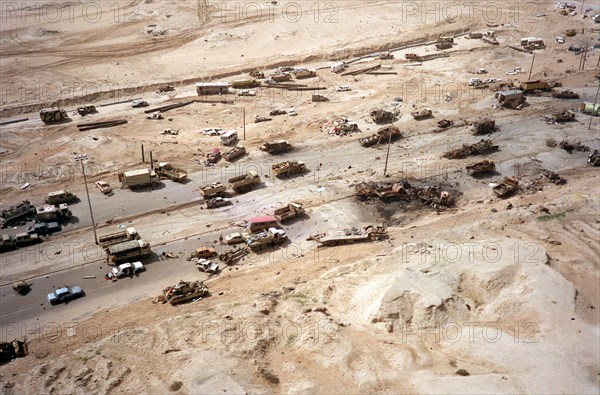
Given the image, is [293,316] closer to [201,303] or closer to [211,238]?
[201,303]

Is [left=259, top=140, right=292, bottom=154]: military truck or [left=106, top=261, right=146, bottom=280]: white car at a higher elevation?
[left=259, top=140, right=292, bottom=154]: military truck

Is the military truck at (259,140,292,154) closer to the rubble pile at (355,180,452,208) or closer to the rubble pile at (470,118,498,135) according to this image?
the rubble pile at (355,180,452,208)

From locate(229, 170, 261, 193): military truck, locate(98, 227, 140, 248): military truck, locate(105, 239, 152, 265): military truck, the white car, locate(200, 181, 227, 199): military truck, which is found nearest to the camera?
the white car

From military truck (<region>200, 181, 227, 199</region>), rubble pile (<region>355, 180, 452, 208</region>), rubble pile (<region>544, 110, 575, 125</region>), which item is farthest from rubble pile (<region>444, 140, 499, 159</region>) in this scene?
military truck (<region>200, 181, 227, 199</region>)


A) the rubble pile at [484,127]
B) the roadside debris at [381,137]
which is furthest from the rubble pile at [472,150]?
the roadside debris at [381,137]

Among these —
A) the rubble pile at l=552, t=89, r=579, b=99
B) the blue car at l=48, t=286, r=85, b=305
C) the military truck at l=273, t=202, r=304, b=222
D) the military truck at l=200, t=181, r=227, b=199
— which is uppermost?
the rubble pile at l=552, t=89, r=579, b=99

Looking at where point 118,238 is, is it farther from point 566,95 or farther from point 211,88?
point 566,95

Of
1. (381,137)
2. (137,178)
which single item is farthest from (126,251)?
(381,137)

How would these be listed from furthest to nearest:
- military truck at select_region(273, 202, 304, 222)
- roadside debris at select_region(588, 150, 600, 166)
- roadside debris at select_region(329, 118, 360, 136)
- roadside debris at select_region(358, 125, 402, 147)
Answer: roadside debris at select_region(329, 118, 360, 136), roadside debris at select_region(358, 125, 402, 147), roadside debris at select_region(588, 150, 600, 166), military truck at select_region(273, 202, 304, 222)

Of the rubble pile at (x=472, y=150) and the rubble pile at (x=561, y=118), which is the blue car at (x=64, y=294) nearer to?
the rubble pile at (x=472, y=150)

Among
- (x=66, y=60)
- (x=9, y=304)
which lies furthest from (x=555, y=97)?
(x=66, y=60)
